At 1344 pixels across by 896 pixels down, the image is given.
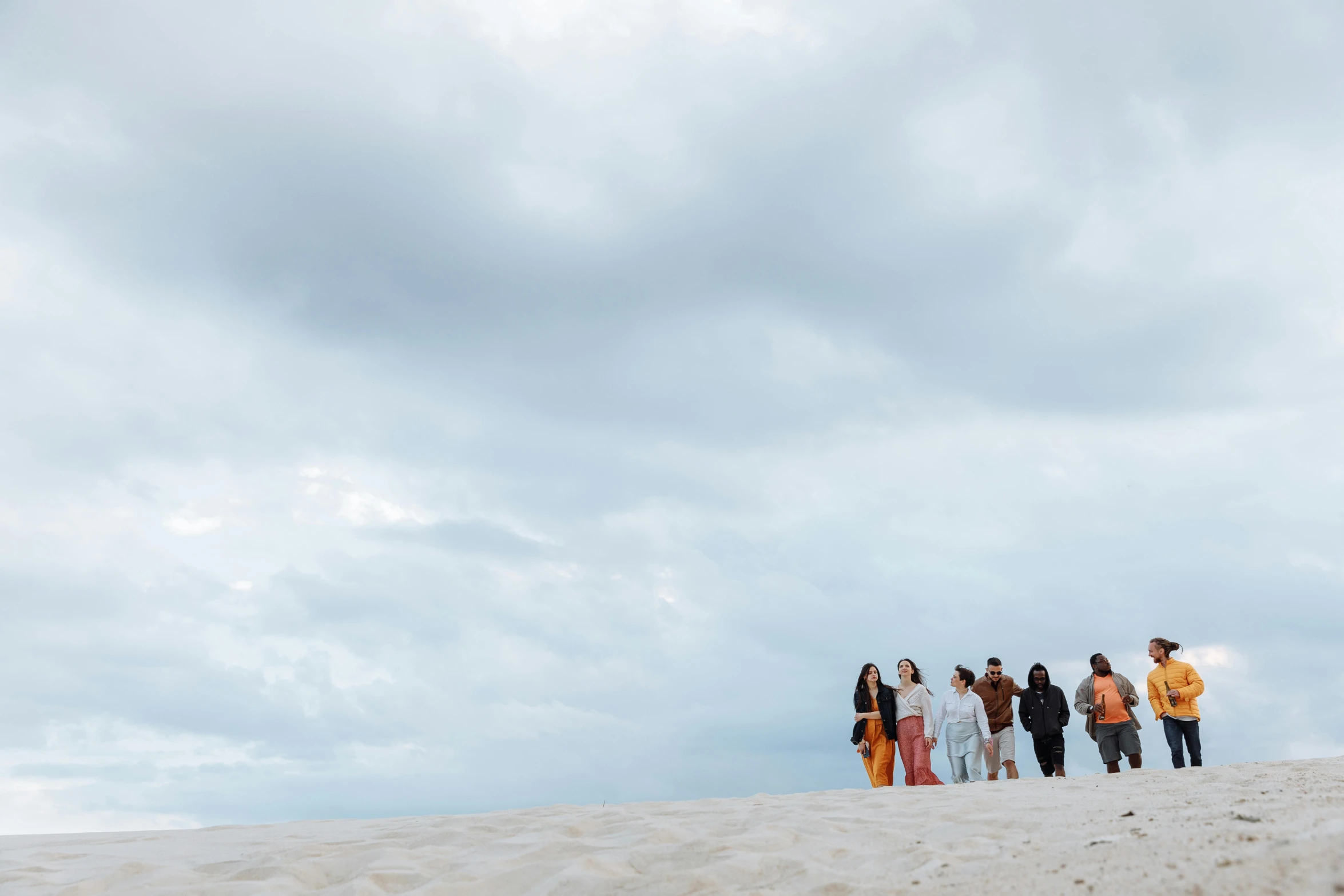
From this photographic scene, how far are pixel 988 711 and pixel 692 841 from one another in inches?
271

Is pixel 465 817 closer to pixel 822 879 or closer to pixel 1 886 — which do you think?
pixel 1 886

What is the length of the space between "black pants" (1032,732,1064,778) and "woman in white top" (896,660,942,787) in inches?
55.4

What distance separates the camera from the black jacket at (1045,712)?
10.9 metres

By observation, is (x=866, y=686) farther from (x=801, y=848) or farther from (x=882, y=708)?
(x=801, y=848)

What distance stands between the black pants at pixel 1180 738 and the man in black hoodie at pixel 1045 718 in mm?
1100

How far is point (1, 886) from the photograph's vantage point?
5793 millimetres

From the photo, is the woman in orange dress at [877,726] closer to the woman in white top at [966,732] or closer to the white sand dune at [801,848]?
the woman in white top at [966,732]

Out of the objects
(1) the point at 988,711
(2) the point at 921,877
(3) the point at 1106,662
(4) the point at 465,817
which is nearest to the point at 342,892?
(4) the point at 465,817

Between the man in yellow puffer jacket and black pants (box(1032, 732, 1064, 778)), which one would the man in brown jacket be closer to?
black pants (box(1032, 732, 1064, 778))

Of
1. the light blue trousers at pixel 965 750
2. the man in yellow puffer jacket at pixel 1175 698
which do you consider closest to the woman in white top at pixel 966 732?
the light blue trousers at pixel 965 750

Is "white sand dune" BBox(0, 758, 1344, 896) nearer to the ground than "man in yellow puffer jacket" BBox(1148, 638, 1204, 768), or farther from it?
nearer to the ground

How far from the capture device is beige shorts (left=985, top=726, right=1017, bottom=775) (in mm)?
11109

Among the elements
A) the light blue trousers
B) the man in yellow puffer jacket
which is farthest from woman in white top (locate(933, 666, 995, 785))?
the man in yellow puffer jacket

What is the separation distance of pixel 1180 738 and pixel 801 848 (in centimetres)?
745
